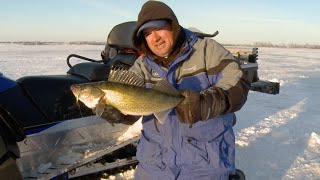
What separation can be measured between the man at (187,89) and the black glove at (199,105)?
0.06m

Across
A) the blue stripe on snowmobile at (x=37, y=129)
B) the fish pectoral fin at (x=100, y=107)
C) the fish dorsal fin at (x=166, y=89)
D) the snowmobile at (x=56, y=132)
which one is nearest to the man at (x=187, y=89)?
the fish dorsal fin at (x=166, y=89)

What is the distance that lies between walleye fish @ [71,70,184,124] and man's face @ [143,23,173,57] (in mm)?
274

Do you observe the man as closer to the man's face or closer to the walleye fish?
the man's face

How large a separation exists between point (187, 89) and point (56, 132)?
50.7 inches

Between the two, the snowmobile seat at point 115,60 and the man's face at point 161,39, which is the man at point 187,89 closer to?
the man's face at point 161,39

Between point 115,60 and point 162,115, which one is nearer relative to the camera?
point 162,115

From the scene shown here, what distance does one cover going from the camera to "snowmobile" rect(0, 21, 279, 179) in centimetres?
243

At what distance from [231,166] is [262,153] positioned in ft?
9.62

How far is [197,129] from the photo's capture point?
210 cm

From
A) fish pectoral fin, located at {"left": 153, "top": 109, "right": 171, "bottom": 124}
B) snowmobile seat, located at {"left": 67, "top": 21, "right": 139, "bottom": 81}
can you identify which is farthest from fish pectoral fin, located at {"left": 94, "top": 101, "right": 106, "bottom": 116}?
snowmobile seat, located at {"left": 67, "top": 21, "right": 139, "bottom": 81}

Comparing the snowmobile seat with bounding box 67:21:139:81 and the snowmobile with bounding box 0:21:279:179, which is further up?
the snowmobile seat with bounding box 67:21:139:81

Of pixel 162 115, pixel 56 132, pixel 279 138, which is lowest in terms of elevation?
pixel 279 138

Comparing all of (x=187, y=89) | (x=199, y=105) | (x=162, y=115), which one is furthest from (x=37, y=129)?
(x=199, y=105)

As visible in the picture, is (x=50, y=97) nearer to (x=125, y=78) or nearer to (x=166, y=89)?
(x=125, y=78)
